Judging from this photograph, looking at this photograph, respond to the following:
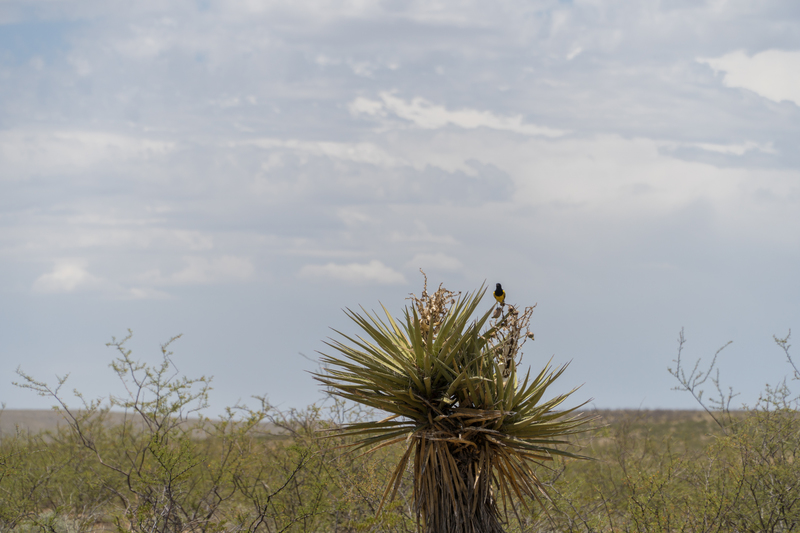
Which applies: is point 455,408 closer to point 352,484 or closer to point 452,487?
point 452,487

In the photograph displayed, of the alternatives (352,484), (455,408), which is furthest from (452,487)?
(352,484)

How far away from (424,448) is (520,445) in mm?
1019

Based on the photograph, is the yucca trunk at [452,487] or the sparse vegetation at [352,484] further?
the sparse vegetation at [352,484]

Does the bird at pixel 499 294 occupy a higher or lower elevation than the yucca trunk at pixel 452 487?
higher

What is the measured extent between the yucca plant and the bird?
156 millimetres

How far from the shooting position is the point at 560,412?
7.41 meters

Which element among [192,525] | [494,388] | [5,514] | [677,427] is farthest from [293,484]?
[677,427]

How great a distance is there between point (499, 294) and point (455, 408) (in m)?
1.34

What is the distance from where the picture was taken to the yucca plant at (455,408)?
23.0 feet

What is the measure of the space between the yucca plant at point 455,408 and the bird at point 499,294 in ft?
0.51

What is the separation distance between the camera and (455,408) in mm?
7258

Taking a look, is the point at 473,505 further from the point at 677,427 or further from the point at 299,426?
the point at 677,427

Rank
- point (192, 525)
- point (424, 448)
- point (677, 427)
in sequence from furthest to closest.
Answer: point (677, 427) → point (192, 525) → point (424, 448)

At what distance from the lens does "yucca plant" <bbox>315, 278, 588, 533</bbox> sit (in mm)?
7000
